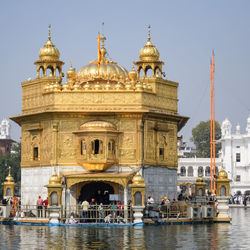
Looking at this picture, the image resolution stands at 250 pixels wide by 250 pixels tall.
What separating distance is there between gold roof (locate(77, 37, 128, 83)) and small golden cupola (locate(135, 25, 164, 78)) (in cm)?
99

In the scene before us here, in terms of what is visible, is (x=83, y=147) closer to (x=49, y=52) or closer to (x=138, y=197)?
(x=138, y=197)

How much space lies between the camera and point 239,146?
102 m

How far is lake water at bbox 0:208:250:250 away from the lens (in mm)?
22594

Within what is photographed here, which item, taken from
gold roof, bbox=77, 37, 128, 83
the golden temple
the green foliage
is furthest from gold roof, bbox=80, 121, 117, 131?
the green foliage

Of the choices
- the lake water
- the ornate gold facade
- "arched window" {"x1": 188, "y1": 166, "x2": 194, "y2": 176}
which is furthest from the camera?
"arched window" {"x1": 188, "y1": 166, "x2": 194, "y2": 176}

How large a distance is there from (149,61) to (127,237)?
1455 cm

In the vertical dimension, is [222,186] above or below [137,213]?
above

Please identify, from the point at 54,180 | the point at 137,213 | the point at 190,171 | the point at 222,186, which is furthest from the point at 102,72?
the point at 190,171

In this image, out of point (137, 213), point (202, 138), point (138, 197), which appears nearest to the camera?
point (137, 213)

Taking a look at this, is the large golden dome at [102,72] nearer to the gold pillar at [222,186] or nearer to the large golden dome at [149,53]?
the large golden dome at [149,53]

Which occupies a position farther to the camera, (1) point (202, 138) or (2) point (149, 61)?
(1) point (202, 138)

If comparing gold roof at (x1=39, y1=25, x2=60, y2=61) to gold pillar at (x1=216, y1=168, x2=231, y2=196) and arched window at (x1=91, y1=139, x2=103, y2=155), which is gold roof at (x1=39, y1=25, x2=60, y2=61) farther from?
gold pillar at (x1=216, y1=168, x2=231, y2=196)

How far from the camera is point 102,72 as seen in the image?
125 ft

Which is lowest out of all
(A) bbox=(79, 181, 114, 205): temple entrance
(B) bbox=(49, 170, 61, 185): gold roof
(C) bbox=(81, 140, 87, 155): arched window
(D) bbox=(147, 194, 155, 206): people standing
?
(D) bbox=(147, 194, 155, 206): people standing
